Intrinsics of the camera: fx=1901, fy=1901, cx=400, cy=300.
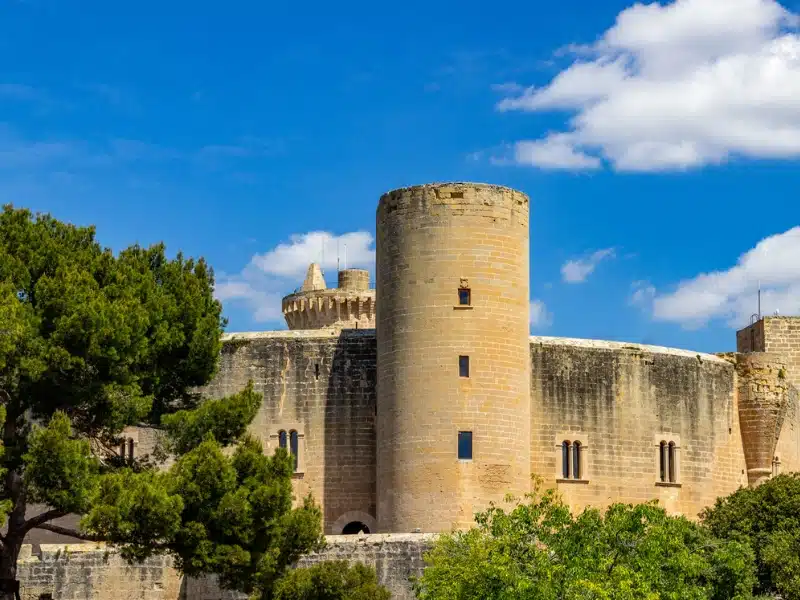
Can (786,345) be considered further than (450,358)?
Yes

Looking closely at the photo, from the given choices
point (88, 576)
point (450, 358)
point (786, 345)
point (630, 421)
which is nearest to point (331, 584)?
point (88, 576)

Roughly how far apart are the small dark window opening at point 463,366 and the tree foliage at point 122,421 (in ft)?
21.3

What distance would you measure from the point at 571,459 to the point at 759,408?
6298 millimetres

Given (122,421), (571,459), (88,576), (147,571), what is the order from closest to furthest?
(122,421) → (88,576) → (147,571) → (571,459)

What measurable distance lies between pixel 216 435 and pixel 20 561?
646cm

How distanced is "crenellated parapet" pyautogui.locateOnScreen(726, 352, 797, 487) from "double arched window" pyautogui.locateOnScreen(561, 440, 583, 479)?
570 cm

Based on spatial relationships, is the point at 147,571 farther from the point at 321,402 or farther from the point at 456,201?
the point at 456,201

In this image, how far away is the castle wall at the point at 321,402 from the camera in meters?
45.8

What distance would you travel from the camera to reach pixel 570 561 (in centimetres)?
3294

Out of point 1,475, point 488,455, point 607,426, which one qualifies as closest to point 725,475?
point 607,426

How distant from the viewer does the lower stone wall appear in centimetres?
3944

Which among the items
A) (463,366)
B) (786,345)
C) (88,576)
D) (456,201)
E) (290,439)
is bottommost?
(88,576)

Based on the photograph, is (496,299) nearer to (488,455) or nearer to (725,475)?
(488,455)

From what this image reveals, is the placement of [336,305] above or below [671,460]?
above
